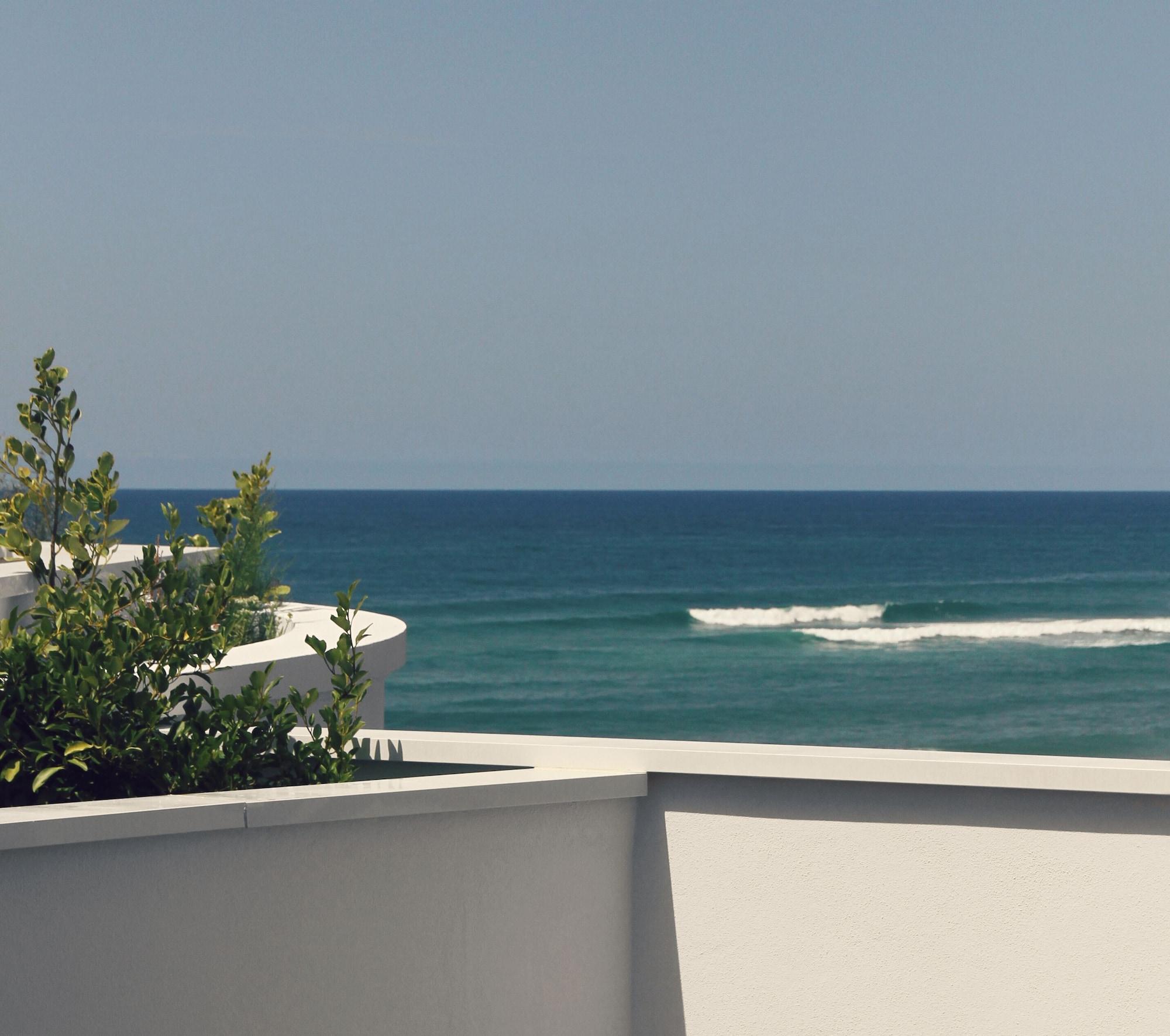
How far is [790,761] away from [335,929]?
1006 mm

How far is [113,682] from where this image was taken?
2.72 meters

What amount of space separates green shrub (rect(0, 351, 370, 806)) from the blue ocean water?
10.7 meters

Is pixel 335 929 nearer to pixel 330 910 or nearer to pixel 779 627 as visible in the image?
pixel 330 910

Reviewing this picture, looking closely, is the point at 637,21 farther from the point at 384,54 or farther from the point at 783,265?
the point at 783,265

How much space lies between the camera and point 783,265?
81.9 metres

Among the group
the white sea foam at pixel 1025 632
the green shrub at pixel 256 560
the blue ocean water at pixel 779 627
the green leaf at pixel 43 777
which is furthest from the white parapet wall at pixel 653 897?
the white sea foam at pixel 1025 632

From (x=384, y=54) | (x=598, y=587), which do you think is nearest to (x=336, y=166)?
(x=384, y=54)

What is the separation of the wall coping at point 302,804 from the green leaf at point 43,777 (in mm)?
66

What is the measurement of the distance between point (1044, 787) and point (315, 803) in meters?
1.47

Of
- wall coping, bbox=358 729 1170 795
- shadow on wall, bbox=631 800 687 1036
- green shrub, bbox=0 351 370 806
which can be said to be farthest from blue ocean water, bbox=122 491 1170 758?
shadow on wall, bbox=631 800 687 1036

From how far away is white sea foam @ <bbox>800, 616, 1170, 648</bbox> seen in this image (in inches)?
1302

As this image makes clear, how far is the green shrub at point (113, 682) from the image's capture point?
267 centimetres

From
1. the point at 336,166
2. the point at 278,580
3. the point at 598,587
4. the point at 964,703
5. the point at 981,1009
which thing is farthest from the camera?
the point at 336,166

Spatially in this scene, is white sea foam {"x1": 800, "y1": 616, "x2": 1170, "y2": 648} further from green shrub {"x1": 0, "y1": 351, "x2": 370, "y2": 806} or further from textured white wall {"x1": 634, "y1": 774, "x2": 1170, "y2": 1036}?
green shrub {"x1": 0, "y1": 351, "x2": 370, "y2": 806}
